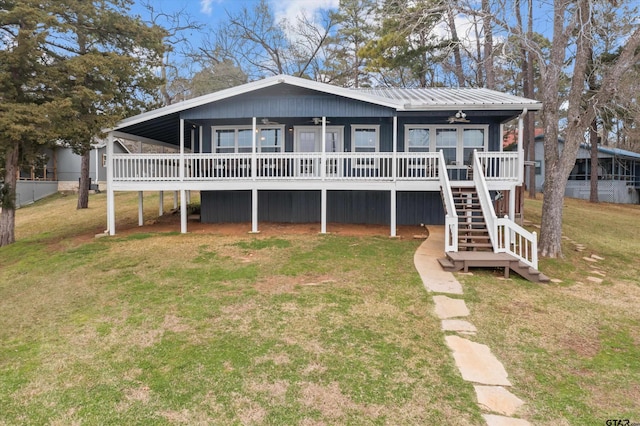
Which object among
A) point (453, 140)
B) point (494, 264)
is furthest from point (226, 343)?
point (453, 140)

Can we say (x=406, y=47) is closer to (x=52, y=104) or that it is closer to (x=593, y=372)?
(x=52, y=104)

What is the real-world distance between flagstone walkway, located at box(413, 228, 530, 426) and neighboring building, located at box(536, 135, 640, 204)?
2468 centimetres

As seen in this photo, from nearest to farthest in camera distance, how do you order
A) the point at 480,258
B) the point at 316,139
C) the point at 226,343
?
the point at 226,343 < the point at 480,258 < the point at 316,139

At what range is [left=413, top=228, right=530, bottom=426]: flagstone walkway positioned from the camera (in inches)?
131

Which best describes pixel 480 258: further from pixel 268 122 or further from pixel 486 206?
pixel 268 122

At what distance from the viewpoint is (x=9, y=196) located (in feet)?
36.2

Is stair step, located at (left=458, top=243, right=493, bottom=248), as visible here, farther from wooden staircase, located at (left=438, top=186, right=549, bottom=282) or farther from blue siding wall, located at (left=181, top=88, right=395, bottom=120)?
blue siding wall, located at (left=181, top=88, right=395, bottom=120)

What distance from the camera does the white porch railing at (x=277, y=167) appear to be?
37.5 feet

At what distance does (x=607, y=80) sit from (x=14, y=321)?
41.0 ft

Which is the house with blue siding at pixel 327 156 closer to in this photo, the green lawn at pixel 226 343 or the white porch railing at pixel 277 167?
the white porch railing at pixel 277 167

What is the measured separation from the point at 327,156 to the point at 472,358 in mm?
8151

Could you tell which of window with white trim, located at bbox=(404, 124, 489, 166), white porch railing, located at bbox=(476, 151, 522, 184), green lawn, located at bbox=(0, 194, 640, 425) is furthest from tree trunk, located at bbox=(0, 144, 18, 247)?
white porch railing, located at bbox=(476, 151, 522, 184)

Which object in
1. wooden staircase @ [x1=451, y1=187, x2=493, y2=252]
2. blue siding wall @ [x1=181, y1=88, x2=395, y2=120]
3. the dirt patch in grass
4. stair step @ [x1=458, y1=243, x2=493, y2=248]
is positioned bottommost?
the dirt patch in grass

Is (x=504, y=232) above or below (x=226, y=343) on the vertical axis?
above
